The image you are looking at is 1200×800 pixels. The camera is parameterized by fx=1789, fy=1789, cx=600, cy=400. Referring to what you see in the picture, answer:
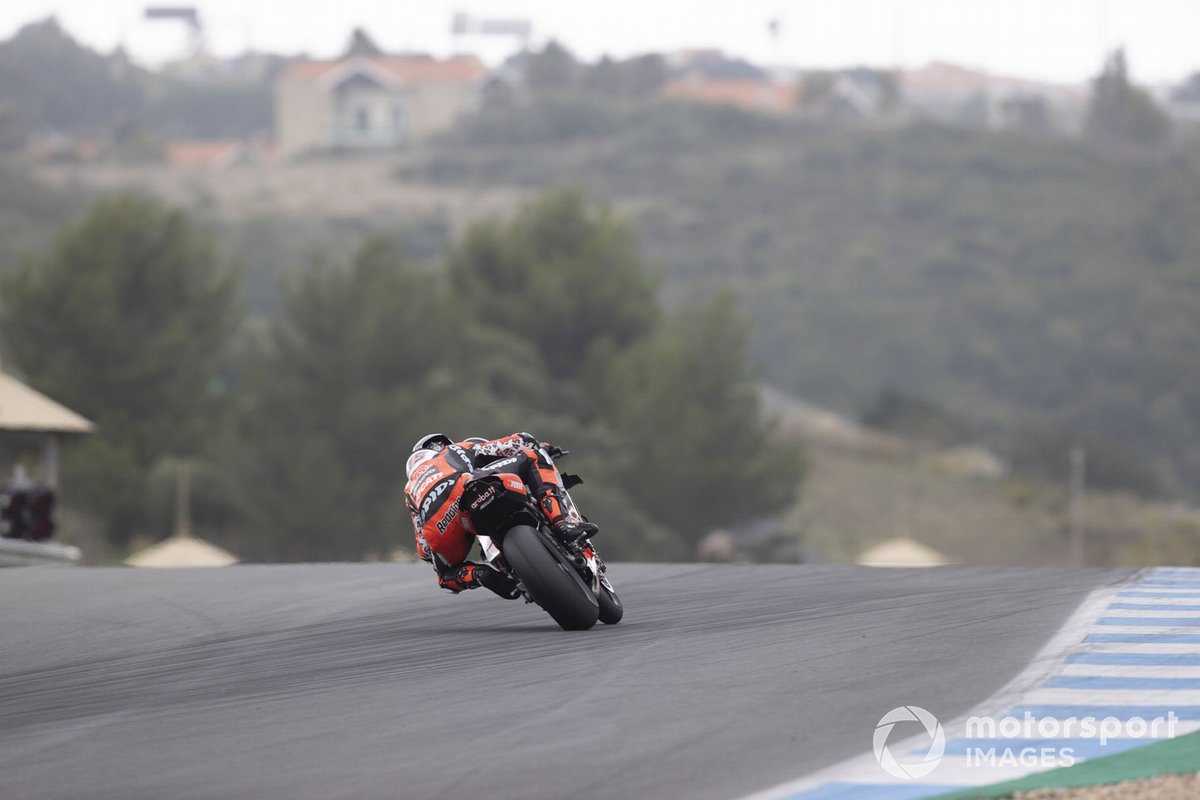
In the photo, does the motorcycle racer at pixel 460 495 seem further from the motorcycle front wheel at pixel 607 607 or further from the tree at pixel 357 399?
the tree at pixel 357 399

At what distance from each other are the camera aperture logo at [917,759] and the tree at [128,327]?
39.4m

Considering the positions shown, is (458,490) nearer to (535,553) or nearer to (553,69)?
(535,553)

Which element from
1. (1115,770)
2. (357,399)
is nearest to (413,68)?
(357,399)

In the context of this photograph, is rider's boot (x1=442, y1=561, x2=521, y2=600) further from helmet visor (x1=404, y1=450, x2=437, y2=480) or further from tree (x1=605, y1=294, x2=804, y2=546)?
tree (x1=605, y1=294, x2=804, y2=546)

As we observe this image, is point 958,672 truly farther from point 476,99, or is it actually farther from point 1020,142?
point 476,99

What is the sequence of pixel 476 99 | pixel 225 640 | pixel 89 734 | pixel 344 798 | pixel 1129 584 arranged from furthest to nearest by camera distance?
1. pixel 476 99
2. pixel 1129 584
3. pixel 225 640
4. pixel 89 734
5. pixel 344 798

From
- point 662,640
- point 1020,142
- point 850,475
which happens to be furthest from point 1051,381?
point 662,640

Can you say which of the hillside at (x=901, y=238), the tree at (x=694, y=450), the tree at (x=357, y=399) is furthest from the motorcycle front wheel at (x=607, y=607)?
the hillside at (x=901, y=238)

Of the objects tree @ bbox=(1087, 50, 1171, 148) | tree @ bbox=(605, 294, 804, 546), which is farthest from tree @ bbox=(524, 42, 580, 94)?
tree @ bbox=(605, 294, 804, 546)

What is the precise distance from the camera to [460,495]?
8.77 m

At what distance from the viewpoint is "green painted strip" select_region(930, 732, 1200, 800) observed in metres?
5.59

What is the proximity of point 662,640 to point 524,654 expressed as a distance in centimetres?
70

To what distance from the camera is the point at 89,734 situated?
6695 mm

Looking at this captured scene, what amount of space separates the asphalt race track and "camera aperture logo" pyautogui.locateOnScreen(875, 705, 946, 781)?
0.06 m
